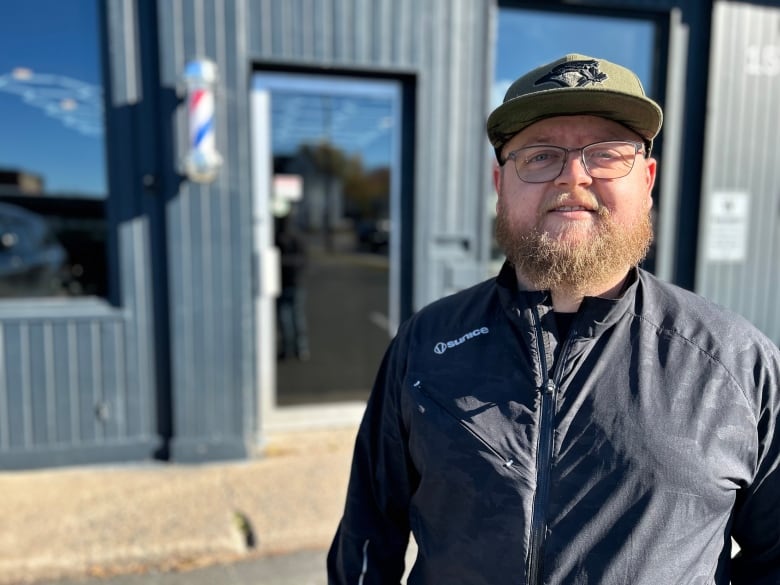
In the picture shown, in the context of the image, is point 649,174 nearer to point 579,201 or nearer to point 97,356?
point 579,201

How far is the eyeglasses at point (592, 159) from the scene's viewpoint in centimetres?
138

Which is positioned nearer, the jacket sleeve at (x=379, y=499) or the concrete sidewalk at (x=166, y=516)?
the jacket sleeve at (x=379, y=499)

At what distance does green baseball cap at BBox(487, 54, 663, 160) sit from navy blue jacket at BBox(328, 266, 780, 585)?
36 centimetres

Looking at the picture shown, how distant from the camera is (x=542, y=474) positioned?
1.29 metres

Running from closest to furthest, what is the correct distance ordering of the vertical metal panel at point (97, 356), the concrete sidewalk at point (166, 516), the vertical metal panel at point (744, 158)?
the concrete sidewalk at point (166, 516), the vertical metal panel at point (97, 356), the vertical metal panel at point (744, 158)

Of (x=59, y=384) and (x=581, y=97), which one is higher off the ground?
(x=581, y=97)

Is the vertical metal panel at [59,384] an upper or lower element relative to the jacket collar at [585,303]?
lower

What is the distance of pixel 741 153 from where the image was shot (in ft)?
17.3

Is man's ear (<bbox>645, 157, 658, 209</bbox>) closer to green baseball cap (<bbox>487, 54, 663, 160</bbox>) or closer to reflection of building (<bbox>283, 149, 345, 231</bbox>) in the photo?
green baseball cap (<bbox>487, 54, 663, 160</bbox>)

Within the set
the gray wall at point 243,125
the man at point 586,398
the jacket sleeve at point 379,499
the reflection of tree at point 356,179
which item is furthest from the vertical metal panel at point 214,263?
the man at point 586,398

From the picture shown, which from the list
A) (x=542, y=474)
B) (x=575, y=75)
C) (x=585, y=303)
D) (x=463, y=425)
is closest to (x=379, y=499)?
(x=463, y=425)

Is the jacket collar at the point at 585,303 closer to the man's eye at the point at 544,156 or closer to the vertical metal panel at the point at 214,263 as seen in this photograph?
the man's eye at the point at 544,156

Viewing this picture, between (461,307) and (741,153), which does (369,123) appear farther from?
(461,307)

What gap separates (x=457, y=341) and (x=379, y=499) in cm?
47
